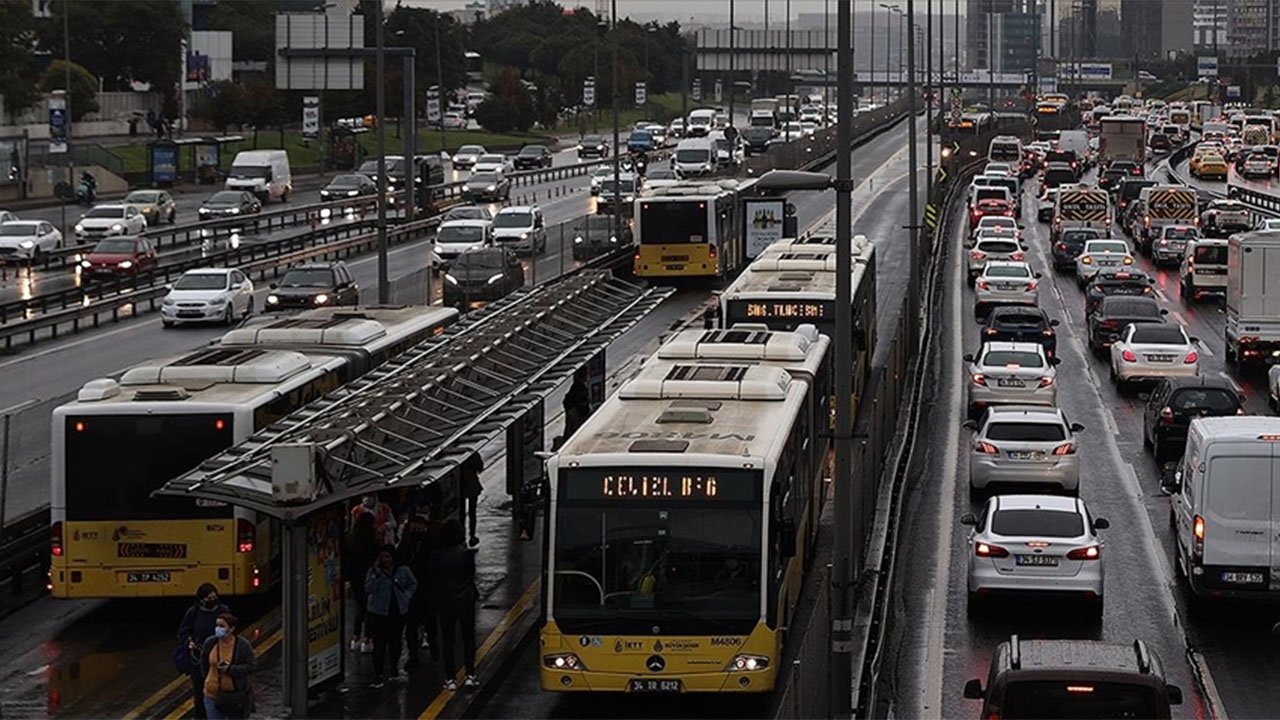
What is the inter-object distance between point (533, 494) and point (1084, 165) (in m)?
111

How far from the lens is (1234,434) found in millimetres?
23016

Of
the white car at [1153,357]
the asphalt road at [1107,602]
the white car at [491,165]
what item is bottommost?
the asphalt road at [1107,602]

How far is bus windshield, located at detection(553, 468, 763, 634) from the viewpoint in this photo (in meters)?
19.3

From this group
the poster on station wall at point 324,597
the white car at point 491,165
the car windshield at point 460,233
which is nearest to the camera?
the poster on station wall at point 324,597

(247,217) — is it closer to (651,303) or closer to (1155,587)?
(651,303)

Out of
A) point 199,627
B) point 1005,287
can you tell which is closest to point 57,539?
point 199,627

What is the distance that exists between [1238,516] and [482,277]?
36.0 m

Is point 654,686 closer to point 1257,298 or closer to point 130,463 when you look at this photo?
point 130,463

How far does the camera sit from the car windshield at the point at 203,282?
184ft

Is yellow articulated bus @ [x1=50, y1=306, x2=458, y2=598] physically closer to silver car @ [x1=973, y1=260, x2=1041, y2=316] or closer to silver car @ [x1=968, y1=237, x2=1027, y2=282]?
silver car @ [x1=973, y1=260, x2=1041, y2=316]

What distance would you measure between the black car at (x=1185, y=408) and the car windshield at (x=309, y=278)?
2550 centimetres

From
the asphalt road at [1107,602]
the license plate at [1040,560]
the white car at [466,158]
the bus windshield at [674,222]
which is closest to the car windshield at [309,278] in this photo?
the bus windshield at [674,222]

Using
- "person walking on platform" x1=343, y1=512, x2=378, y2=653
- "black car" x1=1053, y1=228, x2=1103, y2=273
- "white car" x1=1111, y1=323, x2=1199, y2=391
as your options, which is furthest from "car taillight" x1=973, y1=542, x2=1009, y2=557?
"black car" x1=1053, y1=228, x2=1103, y2=273

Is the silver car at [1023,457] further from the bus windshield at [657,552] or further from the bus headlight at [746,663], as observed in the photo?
the bus headlight at [746,663]
